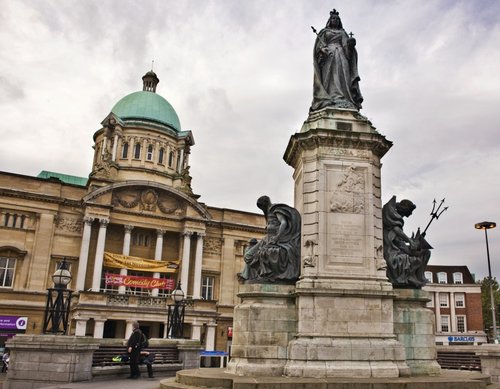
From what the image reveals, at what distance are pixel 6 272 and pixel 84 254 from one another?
703 cm

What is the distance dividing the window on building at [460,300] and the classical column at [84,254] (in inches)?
1861

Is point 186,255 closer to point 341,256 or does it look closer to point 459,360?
point 459,360

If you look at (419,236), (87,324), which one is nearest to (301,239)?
(419,236)

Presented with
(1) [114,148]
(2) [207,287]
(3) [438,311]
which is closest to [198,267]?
(2) [207,287]

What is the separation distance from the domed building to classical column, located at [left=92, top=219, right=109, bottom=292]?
10 cm

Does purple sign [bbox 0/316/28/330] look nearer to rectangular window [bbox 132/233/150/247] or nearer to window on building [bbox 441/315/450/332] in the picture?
rectangular window [bbox 132/233/150/247]

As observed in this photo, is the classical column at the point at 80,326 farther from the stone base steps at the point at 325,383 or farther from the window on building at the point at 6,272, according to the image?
the stone base steps at the point at 325,383

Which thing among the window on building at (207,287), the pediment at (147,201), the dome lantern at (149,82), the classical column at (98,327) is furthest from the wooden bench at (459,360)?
the dome lantern at (149,82)

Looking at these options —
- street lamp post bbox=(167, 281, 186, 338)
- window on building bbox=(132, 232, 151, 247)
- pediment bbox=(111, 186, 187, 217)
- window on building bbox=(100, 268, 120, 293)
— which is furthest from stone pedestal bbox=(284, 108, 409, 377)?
window on building bbox=(132, 232, 151, 247)

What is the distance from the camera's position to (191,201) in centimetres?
5225

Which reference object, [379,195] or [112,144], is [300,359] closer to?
[379,195]

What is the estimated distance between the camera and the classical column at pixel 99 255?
46031 millimetres

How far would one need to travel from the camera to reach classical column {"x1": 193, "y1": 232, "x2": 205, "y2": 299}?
5062 cm

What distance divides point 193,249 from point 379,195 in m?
42.0
